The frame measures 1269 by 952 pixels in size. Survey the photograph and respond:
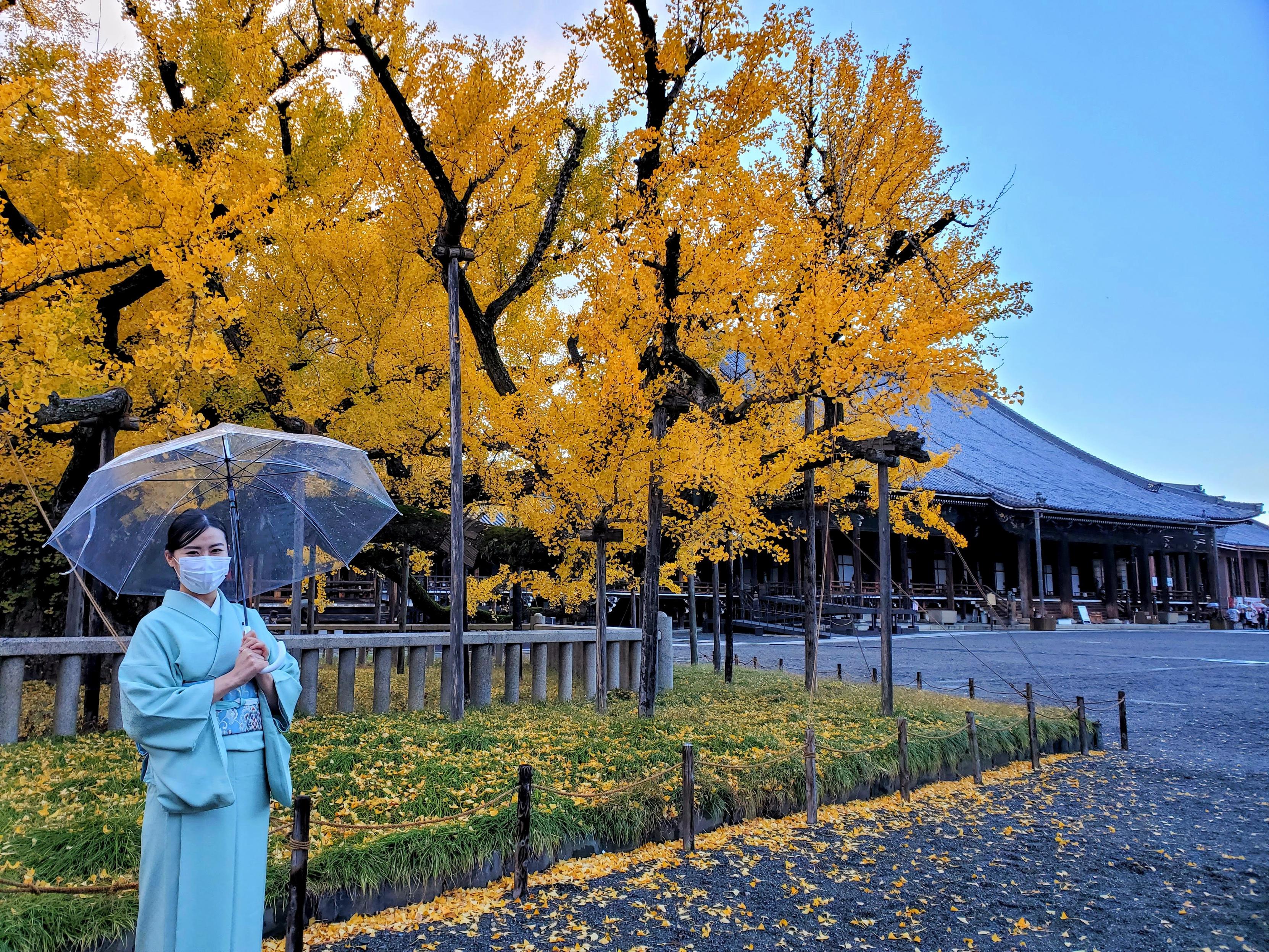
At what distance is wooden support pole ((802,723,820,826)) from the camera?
225 inches

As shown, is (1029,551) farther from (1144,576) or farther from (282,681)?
(282,681)

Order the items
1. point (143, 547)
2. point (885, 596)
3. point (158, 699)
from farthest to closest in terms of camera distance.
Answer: point (885, 596) → point (143, 547) → point (158, 699)

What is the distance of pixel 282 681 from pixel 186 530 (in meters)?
0.64

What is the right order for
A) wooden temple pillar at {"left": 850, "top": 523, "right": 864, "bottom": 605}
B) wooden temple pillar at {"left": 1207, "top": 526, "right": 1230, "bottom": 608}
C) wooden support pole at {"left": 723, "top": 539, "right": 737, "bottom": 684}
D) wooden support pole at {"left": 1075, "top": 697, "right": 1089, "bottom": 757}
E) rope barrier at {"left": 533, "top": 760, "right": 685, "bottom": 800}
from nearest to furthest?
1. rope barrier at {"left": 533, "top": 760, "right": 685, "bottom": 800}
2. wooden support pole at {"left": 1075, "top": 697, "right": 1089, "bottom": 757}
3. wooden support pole at {"left": 723, "top": 539, "right": 737, "bottom": 684}
4. wooden temple pillar at {"left": 850, "top": 523, "right": 864, "bottom": 605}
5. wooden temple pillar at {"left": 1207, "top": 526, "right": 1230, "bottom": 608}

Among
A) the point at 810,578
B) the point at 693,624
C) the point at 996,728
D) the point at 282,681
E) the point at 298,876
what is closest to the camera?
the point at 282,681

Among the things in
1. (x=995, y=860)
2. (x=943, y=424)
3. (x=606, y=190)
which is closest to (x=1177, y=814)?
(x=995, y=860)

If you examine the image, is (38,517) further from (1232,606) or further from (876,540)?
(1232,606)

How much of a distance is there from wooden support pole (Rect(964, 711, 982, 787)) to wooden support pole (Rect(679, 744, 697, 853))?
3.34m

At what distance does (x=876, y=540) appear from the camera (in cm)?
2947

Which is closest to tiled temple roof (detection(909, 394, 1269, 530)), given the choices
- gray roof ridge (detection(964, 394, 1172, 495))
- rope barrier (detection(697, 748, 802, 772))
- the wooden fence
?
gray roof ridge (detection(964, 394, 1172, 495))

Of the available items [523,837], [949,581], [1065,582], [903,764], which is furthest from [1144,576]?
[523,837]

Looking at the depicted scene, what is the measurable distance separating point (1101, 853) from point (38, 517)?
442 inches

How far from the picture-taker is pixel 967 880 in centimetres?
462

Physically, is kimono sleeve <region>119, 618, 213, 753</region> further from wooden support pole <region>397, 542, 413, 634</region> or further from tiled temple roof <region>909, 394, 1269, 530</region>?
tiled temple roof <region>909, 394, 1269, 530</region>
